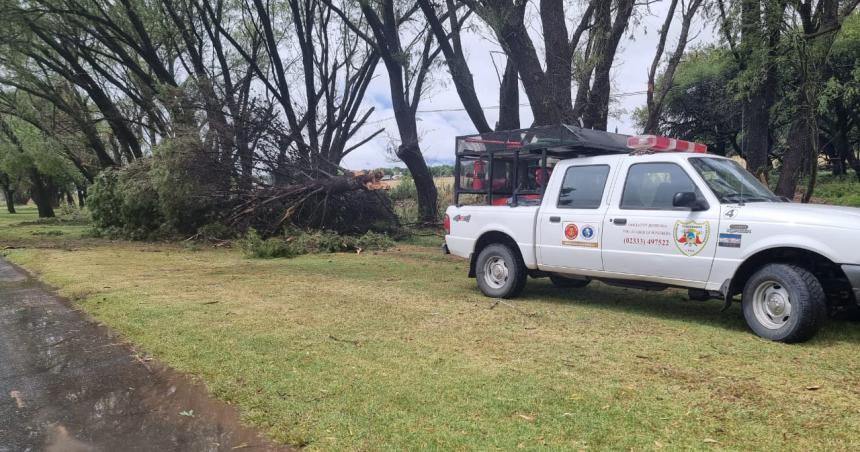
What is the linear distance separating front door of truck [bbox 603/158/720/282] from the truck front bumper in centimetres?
115

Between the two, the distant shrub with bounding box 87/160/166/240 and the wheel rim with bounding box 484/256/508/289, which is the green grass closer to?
the wheel rim with bounding box 484/256/508/289

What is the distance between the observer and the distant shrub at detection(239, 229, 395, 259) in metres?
13.8

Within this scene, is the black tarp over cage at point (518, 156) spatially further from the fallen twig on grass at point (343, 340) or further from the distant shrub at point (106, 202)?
the distant shrub at point (106, 202)

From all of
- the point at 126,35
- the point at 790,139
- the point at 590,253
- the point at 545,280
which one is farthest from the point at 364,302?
the point at 126,35

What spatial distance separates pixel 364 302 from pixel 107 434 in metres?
4.11

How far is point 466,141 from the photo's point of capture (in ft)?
29.6

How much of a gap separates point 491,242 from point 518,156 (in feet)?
4.15

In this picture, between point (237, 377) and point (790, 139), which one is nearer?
point (237, 377)

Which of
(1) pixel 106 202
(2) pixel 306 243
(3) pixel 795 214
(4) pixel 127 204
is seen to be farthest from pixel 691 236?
(1) pixel 106 202

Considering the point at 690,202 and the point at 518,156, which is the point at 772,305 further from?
the point at 518,156

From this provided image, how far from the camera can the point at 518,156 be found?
8.59m

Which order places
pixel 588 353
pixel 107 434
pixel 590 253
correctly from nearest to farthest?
pixel 107 434 → pixel 588 353 → pixel 590 253

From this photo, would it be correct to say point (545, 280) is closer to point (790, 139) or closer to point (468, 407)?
point (790, 139)

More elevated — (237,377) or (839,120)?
(839,120)
